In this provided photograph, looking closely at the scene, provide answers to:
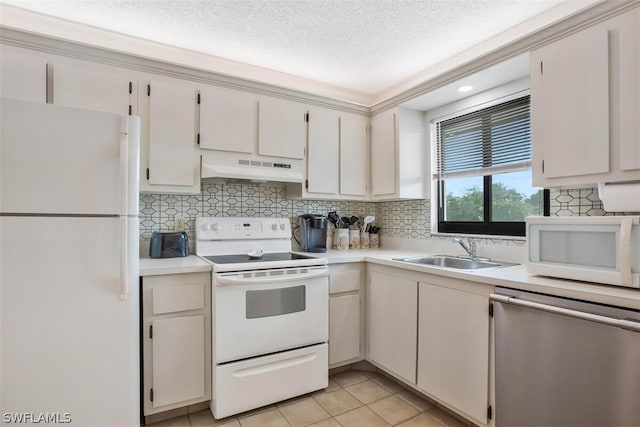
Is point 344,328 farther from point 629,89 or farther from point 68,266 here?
point 629,89

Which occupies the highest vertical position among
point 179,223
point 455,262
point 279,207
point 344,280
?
point 279,207

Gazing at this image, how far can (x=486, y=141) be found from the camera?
93.5 inches

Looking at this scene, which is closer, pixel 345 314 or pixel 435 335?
pixel 435 335

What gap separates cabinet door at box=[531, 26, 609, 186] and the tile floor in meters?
1.51

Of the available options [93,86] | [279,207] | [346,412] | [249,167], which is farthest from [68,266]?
[346,412]

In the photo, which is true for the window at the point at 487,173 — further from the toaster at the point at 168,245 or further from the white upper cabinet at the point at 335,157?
the toaster at the point at 168,245

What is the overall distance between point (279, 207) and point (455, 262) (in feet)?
4.84

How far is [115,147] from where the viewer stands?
1.48 meters

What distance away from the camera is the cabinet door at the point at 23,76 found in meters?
1.69

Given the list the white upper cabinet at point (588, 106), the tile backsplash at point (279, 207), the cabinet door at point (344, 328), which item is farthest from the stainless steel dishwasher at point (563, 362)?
the cabinet door at point (344, 328)

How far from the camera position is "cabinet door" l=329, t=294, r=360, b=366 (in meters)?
2.29

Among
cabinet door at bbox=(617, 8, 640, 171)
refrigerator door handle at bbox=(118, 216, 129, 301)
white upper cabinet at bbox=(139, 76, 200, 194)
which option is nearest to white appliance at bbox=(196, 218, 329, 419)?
white upper cabinet at bbox=(139, 76, 200, 194)

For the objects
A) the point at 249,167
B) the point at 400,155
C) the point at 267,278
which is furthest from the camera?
the point at 400,155

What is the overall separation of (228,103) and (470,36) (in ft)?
5.65
